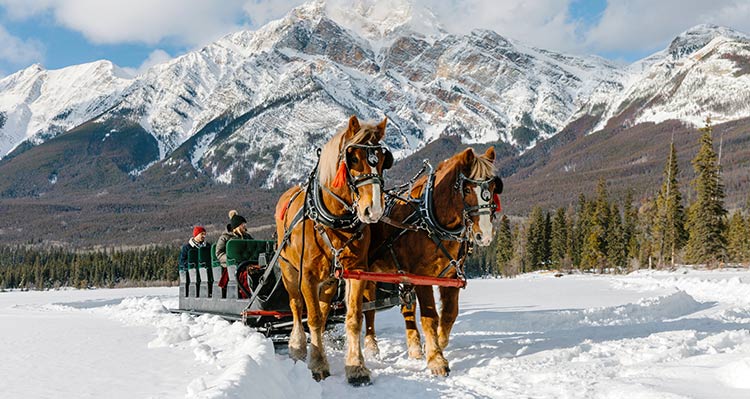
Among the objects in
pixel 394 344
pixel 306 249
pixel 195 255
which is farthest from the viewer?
pixel 195 255

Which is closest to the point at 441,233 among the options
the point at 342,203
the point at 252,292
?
the point at 342,203

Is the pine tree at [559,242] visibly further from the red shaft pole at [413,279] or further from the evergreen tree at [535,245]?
the red shaft pole at [413,279]

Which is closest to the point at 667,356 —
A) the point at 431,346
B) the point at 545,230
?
the point at 431,346

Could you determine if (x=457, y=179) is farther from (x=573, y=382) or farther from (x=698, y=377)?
(x=698, y=377)

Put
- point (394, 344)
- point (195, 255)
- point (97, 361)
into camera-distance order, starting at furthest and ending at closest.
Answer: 1. point (195, 255)
2. point (394, 344)
3. point (97, 361)

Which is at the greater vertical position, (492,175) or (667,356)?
(492,175)

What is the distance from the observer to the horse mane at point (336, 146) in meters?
6.26

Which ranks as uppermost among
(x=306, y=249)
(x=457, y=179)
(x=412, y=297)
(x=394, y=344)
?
(x=457, y=179)

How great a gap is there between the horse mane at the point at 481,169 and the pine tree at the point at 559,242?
6718cm

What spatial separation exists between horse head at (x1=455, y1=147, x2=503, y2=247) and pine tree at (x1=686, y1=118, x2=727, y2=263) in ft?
139

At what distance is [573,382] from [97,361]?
4.56 metres

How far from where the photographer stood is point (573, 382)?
597 cm

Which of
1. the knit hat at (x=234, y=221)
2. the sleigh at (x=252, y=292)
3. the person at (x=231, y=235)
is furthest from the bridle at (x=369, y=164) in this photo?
the knit hat at (x=234, y=221)

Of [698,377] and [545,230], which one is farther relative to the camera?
[545,230]
